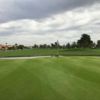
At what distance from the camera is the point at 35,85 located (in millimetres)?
11641

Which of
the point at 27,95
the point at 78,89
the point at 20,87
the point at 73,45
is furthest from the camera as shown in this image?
the point at 73,45

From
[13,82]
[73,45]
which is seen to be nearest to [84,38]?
[73,45]

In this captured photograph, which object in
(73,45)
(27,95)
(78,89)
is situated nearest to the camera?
(27,95)

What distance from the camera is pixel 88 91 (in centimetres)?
1002

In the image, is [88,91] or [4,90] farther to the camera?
[4,90]

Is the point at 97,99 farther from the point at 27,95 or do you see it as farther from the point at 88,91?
the point at 27,95

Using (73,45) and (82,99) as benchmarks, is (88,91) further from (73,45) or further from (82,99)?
(73,45)

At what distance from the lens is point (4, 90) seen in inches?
427

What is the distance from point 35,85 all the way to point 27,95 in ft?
6.41

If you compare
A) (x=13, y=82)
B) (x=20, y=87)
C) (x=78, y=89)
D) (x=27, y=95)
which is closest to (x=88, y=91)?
(x=78, y=89)

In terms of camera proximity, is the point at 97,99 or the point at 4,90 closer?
the point at 97,99

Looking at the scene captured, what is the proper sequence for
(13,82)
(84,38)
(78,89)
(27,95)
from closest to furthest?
1. (27,95)
2. (78,89)
3. (13,82)
4. (84,38)

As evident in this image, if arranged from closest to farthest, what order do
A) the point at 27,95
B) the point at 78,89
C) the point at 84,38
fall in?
the point at 27,95 < the point at 78,89 < the point at 84,38

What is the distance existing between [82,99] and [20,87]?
3.73m
